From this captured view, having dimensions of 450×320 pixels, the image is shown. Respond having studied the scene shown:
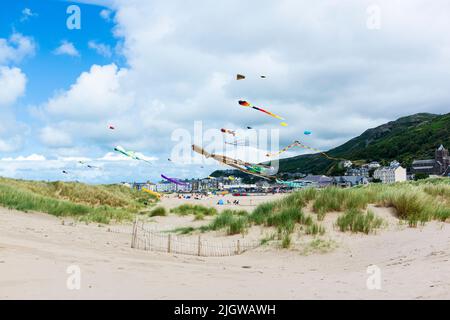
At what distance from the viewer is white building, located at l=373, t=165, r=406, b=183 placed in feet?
397

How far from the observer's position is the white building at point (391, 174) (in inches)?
4761

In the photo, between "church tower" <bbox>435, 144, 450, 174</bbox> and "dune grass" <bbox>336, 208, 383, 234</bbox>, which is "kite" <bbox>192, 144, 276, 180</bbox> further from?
"church tower" <bbox>435, 144, 450, 174</bbox>

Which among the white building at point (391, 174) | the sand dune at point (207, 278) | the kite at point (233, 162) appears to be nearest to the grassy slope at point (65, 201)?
the kite at point (233, 162)

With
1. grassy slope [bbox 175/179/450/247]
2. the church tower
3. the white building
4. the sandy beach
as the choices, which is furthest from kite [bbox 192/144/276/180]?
the church tower

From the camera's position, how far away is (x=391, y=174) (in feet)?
408

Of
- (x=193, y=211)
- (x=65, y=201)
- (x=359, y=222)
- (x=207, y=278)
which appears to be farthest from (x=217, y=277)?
(x=193, y=211)

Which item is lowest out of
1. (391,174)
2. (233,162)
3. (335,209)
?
(335,209)

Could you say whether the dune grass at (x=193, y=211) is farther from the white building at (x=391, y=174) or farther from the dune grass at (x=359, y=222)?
the white building at (x=391, y=174)

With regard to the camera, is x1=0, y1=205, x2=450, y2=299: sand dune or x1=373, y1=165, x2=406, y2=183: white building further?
x1=373, y1=165, x2=406, y2=183: white building

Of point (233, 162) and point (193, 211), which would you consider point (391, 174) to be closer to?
point (193, 211)

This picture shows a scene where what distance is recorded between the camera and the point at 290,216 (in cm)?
1470
